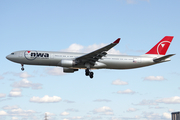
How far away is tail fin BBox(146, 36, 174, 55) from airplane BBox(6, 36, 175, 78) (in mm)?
1532

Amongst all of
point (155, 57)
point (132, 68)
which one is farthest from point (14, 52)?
point (155, 57)

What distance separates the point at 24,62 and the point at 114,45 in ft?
45.8

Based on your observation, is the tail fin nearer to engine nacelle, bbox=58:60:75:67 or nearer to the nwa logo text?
engine nacelle, bbox=58:60:75:67

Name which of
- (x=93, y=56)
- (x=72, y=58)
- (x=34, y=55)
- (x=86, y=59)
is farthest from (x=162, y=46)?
(x=34, y=55)

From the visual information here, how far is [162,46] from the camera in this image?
4562cm

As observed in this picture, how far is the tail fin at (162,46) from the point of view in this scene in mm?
45219

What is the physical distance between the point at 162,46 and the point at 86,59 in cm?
1378

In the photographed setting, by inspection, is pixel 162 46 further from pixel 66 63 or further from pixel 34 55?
pixel 34 55

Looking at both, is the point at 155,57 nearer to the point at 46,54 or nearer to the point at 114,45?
the point at 114,45

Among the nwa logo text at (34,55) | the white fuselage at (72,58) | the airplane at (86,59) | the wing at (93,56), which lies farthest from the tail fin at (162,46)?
the nwa logo text at (34,55)

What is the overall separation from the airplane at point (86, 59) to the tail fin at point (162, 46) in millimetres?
1532

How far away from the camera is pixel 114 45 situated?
36688mm

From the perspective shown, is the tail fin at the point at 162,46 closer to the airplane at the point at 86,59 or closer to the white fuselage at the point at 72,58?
the airplane at the point at 86,59

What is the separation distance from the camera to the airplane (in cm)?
4003
